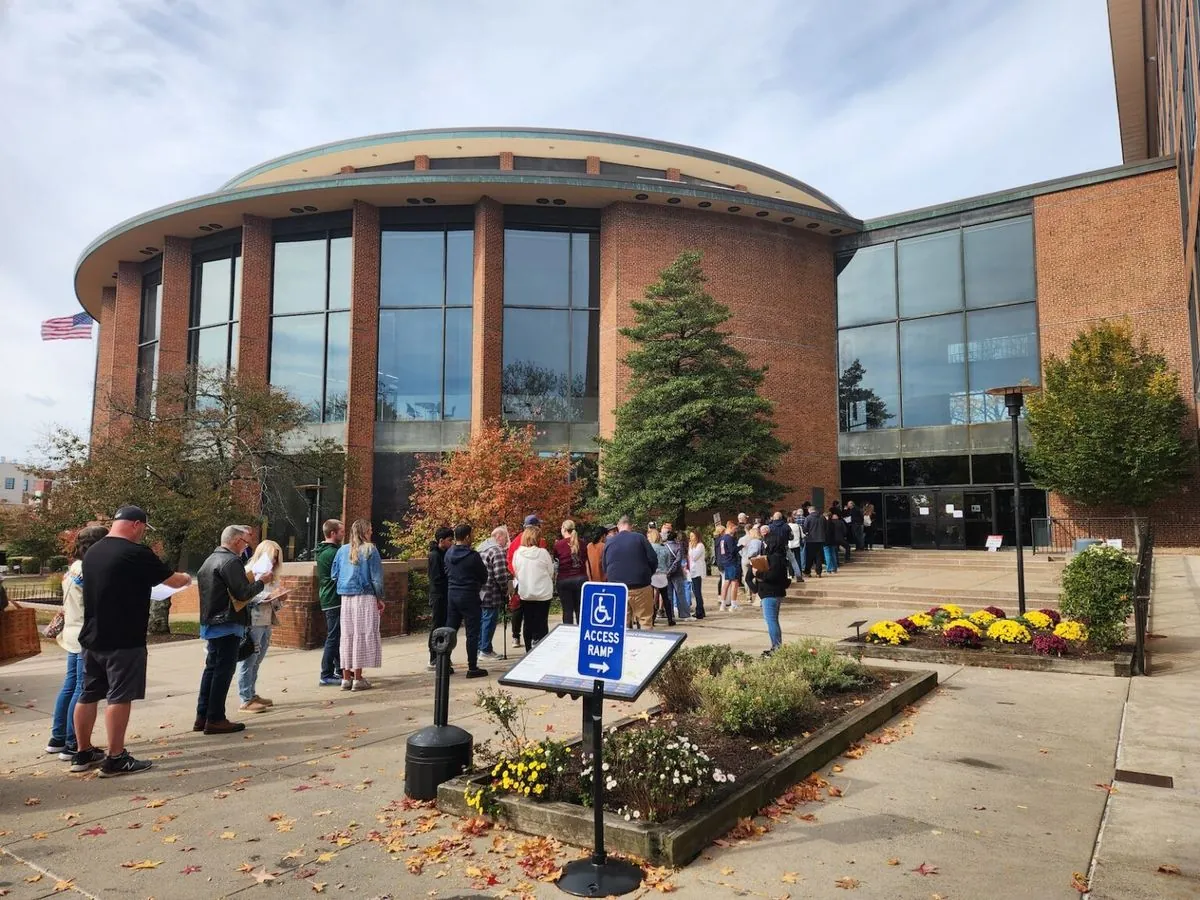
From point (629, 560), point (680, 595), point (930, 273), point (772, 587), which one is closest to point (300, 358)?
point (680, 595)

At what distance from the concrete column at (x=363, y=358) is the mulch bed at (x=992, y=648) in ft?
63.1

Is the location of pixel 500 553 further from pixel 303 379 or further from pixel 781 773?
pixel 303 379

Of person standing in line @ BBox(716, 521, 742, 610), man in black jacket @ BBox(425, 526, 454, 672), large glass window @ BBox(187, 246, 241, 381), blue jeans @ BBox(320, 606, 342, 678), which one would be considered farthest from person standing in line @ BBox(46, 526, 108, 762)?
A: large glass window @ BBox(187, 246, 241, 381)

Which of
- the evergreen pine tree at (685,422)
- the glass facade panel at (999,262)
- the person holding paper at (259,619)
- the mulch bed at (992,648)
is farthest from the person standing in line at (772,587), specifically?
the glass facade panel at (999,262)

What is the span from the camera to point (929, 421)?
27453mm

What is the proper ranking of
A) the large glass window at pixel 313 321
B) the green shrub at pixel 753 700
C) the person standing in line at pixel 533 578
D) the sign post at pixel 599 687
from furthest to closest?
the large glass window at pixel 313 321, the person standing in line at pixel 533 578, the green shrub at pixel 753 700, the sign post at pixel 599 687

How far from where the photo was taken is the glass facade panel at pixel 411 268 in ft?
92.3

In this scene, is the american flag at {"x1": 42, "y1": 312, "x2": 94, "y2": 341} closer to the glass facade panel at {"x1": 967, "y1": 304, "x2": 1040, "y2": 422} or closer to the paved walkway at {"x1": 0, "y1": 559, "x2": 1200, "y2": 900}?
the paved walkway at {"x1": 0, "y1": 559, "x2": 1200, "y2": 900}

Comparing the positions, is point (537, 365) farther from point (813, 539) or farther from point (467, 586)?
point (467, 586)

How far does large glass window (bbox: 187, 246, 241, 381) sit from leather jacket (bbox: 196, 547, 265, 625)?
24206mm

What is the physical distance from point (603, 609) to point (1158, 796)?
12.4 feet

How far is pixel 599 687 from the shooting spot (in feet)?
13.5

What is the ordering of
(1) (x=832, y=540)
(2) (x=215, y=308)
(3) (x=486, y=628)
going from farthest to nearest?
(2) (x=215, y=308), (1) (x=832, y=540), (3) (x=486, y=628)

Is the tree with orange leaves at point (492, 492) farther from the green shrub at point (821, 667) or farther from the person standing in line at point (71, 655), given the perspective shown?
the person standing in line at point (71, 655)
